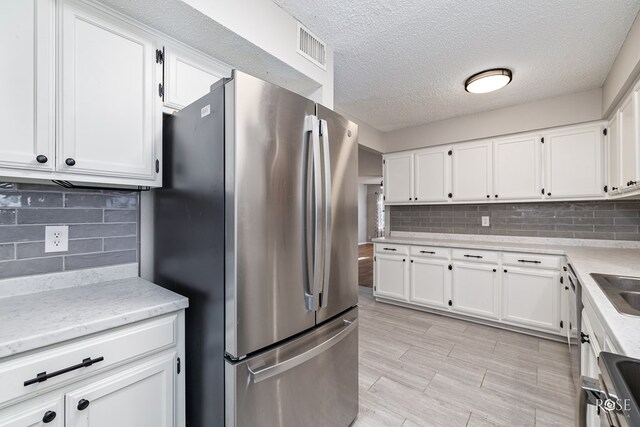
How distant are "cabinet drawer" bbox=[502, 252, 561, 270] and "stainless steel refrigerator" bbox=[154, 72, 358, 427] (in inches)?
91.8

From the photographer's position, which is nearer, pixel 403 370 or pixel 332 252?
pixel 332 252

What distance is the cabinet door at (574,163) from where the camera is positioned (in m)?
2.77

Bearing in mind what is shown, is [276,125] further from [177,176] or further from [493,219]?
[493,219]

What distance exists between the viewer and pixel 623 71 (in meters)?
2.06

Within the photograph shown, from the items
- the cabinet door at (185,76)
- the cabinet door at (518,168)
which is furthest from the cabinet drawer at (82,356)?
the cabinet door at (518,168)

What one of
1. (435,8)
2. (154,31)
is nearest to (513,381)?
(435,8)

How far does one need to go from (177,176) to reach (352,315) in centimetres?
123

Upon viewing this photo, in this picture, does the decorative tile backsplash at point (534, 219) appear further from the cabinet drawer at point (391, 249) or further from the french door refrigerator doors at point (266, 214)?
the french door refrigerator doors at point (266, 214)

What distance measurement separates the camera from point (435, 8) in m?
1.69

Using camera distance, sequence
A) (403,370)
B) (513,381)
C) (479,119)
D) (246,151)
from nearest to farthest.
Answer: (246,151)
(513,381)
(403,370)
(479,119)

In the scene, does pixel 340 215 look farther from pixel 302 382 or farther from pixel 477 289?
pixel 477 289

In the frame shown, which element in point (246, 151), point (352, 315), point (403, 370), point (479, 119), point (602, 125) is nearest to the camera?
point (246, 151)

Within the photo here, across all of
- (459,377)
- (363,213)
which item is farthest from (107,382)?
(363,213)

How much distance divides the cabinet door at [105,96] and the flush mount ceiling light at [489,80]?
2536 millimetres
